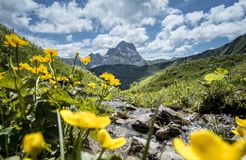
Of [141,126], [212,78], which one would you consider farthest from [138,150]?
[141,126]

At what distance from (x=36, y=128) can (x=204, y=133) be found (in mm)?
1706

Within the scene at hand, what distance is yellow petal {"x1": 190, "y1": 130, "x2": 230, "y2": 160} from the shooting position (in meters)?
0.49

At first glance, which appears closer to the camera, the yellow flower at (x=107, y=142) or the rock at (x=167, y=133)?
the yellow flower at (x=107, y=142)

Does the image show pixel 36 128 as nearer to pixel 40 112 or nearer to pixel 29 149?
pixel 40 112

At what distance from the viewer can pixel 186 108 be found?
11469 mm

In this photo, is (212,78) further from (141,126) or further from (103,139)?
(103,139)

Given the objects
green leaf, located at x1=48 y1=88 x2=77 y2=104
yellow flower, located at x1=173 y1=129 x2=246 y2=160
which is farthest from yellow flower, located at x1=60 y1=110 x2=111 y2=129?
green leaf, located at x1=48 y1=88 x2=77 y2=104

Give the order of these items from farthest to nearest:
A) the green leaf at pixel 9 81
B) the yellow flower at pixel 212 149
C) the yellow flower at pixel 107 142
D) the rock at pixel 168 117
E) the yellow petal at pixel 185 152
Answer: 1. the rock at pixel 168 117
2. the green leaf at pixel 9 81
3. the yellow flower at pixel 107 142
4. the yellow petal at pixel 185 152
5. the yellow flower at pixel 212 149

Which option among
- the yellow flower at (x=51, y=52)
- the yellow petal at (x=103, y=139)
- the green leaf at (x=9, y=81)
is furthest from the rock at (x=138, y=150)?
the yellow petal at (x=103, y=139)

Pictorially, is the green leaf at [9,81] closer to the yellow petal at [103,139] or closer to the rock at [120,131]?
the yellow petal at [103,139]

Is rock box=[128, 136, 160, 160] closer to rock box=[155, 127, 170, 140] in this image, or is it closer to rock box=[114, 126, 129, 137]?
rock box=[155, 127, 170, 140]

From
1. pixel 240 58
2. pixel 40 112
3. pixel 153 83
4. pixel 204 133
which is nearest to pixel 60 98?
pixel 40 112

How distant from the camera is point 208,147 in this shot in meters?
0.50

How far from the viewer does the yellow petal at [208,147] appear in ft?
1.59
